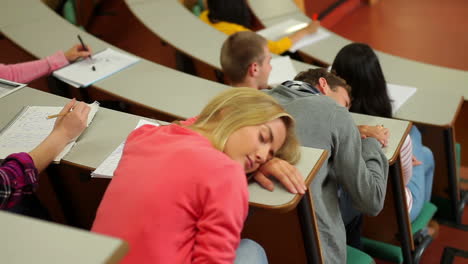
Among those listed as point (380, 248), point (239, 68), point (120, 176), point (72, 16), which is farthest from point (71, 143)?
point (72, 16)

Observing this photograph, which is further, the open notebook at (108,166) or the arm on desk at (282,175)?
the open notebook at (108,166)

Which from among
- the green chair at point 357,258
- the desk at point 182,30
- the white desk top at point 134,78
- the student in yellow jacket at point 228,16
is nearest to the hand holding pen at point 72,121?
the white desk top at point 134,78

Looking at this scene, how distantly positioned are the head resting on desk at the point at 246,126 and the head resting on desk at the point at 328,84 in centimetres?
57

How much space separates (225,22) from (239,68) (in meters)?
1.78

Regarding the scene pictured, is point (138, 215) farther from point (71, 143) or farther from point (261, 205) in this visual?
point (71, 143)

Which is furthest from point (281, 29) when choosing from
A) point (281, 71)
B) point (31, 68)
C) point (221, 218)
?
point (221, 218)

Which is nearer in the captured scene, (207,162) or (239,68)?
(207,162)

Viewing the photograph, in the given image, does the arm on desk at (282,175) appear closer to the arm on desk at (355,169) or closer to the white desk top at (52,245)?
the arm on desk at (355,169)

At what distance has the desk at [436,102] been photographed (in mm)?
2203

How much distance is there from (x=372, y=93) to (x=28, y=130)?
1.36m

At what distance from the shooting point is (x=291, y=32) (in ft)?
11.5

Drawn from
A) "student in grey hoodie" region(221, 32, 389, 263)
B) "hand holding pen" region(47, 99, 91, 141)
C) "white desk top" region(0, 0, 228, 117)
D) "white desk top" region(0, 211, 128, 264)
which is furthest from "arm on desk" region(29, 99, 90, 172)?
"white desk top" region(0, 211, 128, 264)

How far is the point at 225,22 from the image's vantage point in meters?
4.03

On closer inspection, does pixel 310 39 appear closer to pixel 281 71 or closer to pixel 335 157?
pixel 281 71
